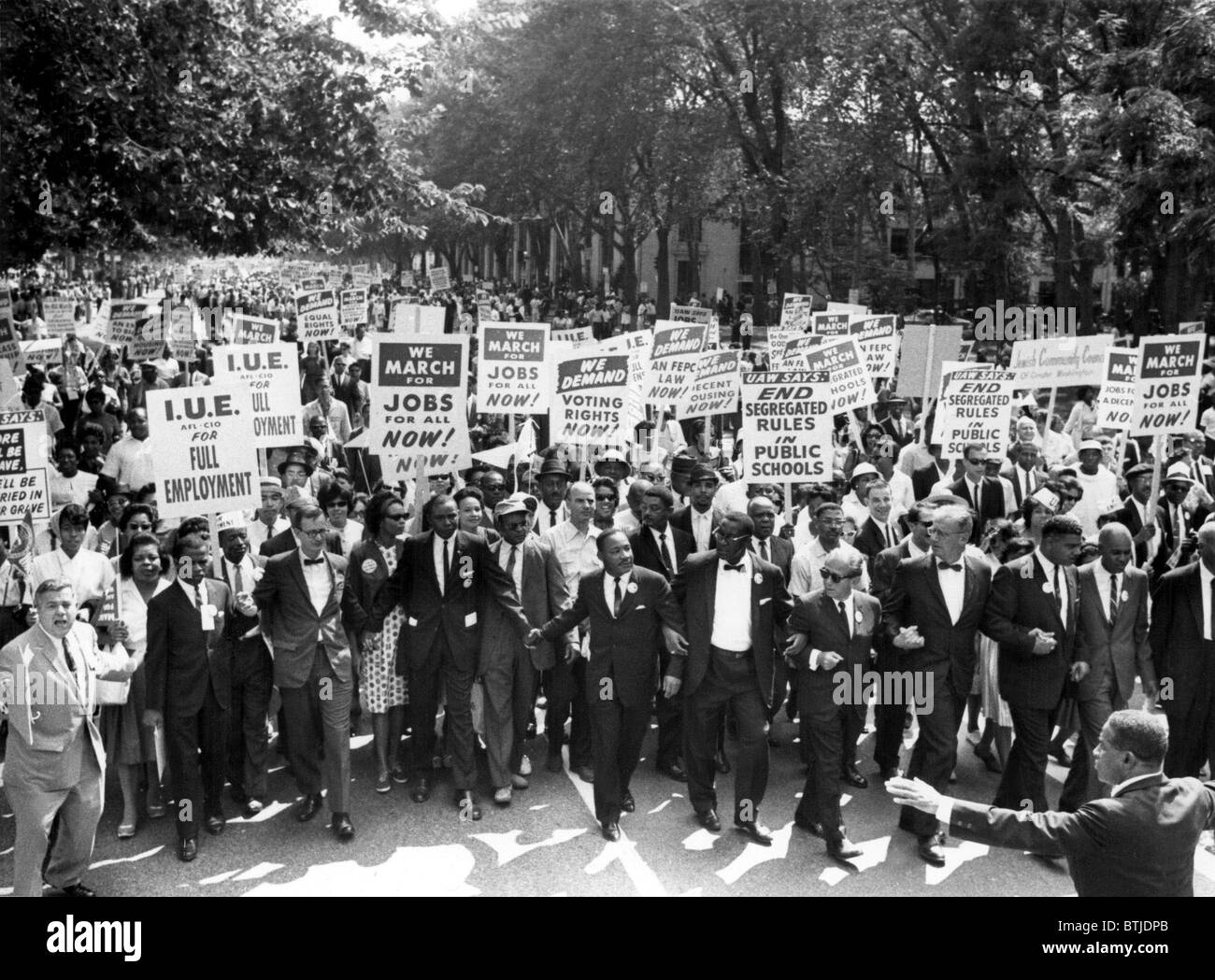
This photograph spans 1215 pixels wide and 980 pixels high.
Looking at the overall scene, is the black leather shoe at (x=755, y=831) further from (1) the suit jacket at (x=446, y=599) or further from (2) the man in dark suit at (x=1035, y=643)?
(1) the suit jacket at (x=446, y=599)

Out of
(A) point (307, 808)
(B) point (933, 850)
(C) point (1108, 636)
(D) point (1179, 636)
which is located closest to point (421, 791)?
(A) point (307, 808)

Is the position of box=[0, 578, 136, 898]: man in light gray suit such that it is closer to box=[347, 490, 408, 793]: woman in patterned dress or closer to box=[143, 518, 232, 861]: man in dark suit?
box=[143, 518, 232, 861]: man in dark suit

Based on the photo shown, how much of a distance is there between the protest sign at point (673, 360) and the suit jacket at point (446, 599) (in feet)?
19.7

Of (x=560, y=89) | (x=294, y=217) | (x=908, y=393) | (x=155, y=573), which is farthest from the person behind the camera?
(x=560, y=89)

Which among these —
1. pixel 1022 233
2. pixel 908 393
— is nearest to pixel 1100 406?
pixel 908 393

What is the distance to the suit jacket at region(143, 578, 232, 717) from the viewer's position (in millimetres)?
7414

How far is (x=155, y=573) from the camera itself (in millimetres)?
7652

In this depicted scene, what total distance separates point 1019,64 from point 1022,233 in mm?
4743

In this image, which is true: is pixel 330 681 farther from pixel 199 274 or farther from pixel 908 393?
pixel 199 274

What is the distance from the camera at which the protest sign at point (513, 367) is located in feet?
39.0

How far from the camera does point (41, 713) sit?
20.8ft

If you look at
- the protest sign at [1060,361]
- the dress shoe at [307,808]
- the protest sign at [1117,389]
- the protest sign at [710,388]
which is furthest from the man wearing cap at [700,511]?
the protest sign at [1117,389]

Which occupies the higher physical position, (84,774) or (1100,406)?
(1100,406)

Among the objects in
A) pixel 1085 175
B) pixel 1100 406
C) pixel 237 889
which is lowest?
pixel 237 889
